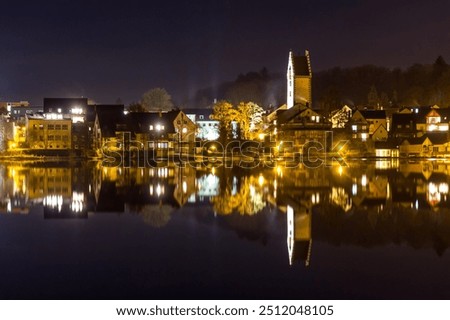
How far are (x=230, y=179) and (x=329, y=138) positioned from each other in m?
19.8

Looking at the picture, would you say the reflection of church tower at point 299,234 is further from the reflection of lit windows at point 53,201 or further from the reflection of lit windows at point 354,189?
the reflection of lit windows at point 53,201

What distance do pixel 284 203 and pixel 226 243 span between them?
192 inches

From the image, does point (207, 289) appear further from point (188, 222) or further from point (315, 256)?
point (188, 222)

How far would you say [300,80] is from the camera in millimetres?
44781

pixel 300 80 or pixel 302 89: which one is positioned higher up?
pixel 300 80

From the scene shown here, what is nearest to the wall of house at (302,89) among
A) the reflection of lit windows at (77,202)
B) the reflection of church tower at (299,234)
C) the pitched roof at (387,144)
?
the pitched roof at (387,144)

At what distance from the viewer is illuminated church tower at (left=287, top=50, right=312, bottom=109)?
146 feet

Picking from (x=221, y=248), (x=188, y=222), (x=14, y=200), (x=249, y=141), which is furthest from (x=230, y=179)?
(x=249, y=141)

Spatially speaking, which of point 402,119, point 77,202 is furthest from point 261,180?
point 402,119

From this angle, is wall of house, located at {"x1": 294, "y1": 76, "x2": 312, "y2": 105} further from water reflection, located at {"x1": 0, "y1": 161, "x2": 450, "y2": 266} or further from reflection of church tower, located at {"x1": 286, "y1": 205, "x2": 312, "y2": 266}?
reflection of church tower, located at {"x1": 286, "y1": 205, "x2": 312, "y2": 266}

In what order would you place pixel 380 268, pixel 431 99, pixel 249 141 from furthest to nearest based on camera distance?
pixel 431 99
pixel 249 141
pixel 380 268

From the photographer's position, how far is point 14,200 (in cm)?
1494

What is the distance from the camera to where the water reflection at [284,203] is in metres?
9.66

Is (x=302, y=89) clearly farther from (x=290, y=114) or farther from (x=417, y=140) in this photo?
(x=417, y=140)
